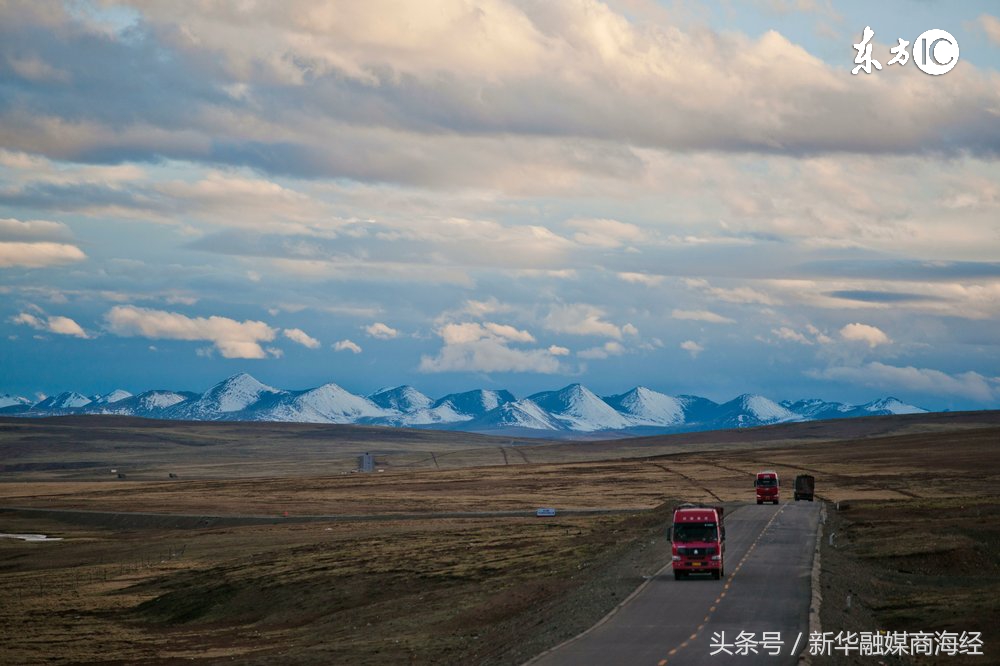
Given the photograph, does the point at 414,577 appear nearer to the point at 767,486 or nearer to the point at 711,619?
the point at 711,619

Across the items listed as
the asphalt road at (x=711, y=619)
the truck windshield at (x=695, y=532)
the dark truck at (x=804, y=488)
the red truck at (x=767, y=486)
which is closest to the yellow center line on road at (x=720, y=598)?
the asphalt road at (x=711, y=619)

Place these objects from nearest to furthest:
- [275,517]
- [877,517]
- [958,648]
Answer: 1. [958,648]
2. [877,517]
3. [275,517]

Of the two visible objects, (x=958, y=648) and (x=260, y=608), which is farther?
(x=260, y=608)

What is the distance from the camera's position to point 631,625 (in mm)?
45500

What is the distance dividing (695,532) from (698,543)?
1.80ft

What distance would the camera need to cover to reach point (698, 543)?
56312 mm

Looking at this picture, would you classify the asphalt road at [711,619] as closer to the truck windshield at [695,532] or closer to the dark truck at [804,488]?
the truck windshield at [695,532]

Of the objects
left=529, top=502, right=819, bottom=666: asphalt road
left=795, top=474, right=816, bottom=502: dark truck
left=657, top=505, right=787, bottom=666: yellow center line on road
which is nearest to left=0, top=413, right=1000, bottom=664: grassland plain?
left=529, top=502, right=819, bottom=666: asphalt road

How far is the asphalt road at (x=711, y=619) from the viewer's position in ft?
129

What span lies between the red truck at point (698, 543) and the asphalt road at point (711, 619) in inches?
30.2

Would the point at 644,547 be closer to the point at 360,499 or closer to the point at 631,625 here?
the point at 631,625

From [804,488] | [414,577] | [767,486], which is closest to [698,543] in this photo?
[414,577]

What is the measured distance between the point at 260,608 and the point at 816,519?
138 ft

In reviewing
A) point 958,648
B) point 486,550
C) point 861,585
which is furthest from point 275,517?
point 958,648
